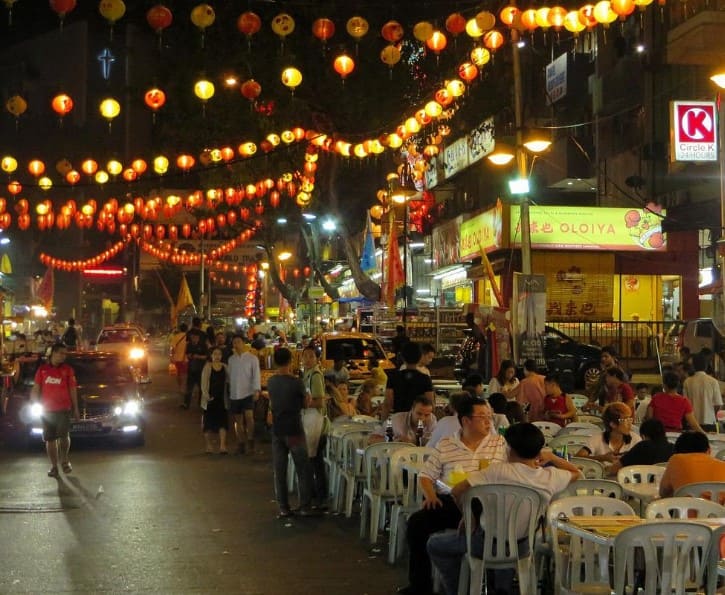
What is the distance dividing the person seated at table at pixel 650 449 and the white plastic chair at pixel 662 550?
3.20 m

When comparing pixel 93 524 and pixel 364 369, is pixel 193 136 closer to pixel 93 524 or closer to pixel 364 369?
pixel 364 369

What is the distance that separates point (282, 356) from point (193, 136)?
62.4ft

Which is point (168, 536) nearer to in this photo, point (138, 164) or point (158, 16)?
point (158, 16)

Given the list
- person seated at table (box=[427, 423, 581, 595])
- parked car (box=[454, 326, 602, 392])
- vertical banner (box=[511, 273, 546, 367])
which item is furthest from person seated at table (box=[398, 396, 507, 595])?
parked car (box=[454, 326, 602, 392])

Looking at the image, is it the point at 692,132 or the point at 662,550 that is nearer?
the point at 662,550

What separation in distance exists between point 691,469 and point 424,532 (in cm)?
197

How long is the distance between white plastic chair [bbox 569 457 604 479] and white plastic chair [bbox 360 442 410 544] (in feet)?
5.53

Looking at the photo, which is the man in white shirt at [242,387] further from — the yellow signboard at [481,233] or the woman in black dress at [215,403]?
the yellow signboard at [481,233]

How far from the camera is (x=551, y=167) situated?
3312 centimetres

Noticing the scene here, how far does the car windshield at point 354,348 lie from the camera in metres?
22.9

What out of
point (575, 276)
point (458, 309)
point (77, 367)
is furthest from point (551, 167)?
point (77, 367)

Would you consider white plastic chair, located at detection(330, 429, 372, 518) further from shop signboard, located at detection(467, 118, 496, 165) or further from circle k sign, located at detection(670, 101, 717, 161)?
shop signboard, located at detection(467, 118, 496, 165)

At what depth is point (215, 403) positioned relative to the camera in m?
16.4

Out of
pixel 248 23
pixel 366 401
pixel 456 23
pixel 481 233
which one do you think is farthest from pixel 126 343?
pixel 366 401
